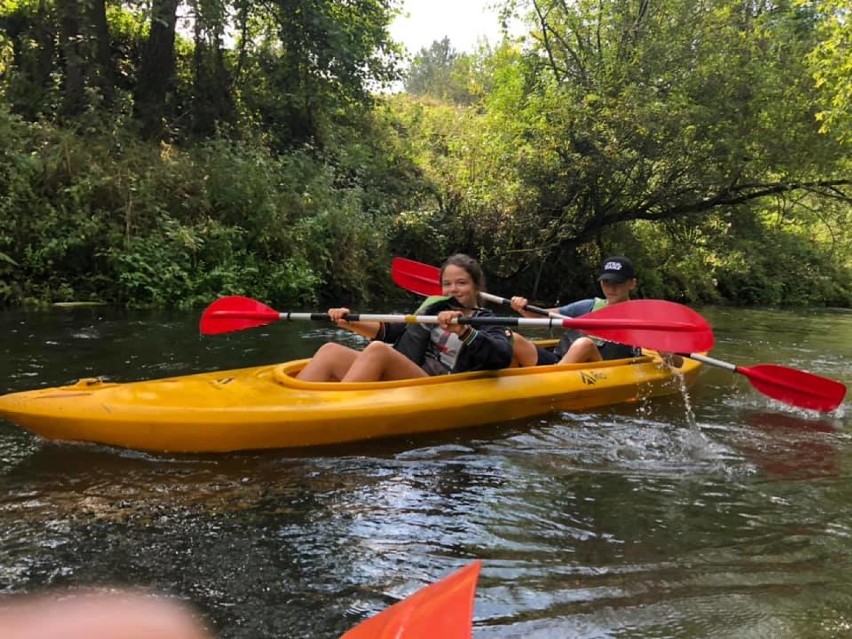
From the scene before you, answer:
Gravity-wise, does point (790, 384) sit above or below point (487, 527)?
above

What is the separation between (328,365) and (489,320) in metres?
0.85

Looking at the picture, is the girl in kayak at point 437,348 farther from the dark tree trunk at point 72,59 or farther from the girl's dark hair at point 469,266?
the dark tree trunk at point 72,59

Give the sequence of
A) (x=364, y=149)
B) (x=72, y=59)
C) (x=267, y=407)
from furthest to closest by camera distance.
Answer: (x=364, y=149), (x=72, y=59), (x=267, y=407)

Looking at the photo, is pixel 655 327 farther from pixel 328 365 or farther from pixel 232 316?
pixel 232 316

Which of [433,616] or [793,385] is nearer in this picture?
[433,616]

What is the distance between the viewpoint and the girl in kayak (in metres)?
3.32

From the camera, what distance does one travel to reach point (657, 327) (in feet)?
11.9

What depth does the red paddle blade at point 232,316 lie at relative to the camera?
12.6ft

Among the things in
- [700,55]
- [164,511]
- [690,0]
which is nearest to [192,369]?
[164,511]

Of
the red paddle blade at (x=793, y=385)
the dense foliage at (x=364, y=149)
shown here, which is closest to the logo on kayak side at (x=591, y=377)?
the red paddle blade at (x=793, y=385)

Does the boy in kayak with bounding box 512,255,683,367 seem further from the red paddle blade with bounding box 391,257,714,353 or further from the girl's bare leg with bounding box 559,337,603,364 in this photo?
the red paddle blade with bounding box 391,257,714,353

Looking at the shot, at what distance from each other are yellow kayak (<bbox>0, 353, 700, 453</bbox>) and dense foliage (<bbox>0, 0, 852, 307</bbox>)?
4.51 m

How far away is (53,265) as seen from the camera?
7.05m

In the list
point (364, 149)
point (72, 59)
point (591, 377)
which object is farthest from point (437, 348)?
point (364, 149)
